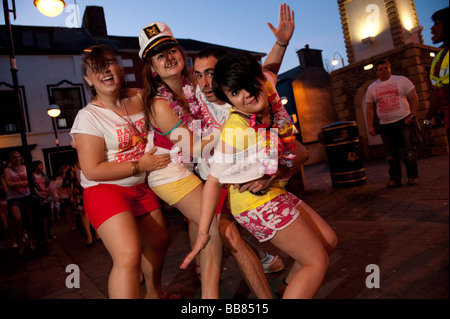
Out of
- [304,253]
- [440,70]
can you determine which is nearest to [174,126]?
[304,253]

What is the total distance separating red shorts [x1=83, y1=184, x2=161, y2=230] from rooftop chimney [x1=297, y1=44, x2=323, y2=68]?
843 inches

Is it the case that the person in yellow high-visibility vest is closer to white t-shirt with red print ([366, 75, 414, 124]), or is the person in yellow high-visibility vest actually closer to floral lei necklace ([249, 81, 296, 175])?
floral lei necklace ([249, 81, 296, 175])

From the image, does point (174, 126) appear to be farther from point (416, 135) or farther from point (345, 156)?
point (345, 156)

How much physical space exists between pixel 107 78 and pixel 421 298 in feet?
8.16

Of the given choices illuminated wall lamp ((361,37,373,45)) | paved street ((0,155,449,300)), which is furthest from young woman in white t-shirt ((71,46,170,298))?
illuminated wall lamp ((361,37,373,45))

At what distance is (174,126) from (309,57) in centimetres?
2195

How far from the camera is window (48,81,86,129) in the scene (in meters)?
17.7

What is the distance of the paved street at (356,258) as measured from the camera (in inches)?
92.3

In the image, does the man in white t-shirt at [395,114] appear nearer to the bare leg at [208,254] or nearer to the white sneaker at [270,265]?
the white sneaker at [270,265]

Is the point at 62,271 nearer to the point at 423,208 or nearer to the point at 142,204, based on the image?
the point at 142,204

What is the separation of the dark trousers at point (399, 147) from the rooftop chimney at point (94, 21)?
60.7 feet

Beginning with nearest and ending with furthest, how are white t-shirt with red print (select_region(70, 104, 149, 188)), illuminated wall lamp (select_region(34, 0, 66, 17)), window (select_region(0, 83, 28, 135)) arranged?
1. white t-shirt with red print (select_region(70, 104, 149, 188))
2. illuminated wall lamp (select_region(34, 0, 66, 17))
3. window (select_region(0, 83, 28, 135))

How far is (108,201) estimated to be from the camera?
1890mm

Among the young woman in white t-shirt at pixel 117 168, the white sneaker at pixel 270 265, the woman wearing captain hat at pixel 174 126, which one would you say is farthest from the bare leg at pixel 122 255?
the white sneaker at pixel 270 265
